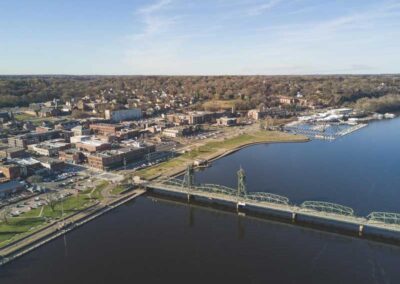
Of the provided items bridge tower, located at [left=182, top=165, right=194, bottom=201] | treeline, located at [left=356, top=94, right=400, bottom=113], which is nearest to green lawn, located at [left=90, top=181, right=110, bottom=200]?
bridge tower, located at [left=182, top=165, right=194, bottom=201]

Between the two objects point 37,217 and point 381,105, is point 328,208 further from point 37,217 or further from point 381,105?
point 381,105

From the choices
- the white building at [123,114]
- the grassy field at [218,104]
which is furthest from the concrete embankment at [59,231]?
the grassy field at [218,104]

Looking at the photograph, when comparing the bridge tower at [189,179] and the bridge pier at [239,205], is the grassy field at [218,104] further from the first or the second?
the bridge pier at [239,205]

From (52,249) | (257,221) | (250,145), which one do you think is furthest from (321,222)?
(250,145)

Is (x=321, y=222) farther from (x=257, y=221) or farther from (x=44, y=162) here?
(x=44, y=162)

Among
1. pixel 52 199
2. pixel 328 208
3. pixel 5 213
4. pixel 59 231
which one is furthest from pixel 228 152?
pixel 5 213

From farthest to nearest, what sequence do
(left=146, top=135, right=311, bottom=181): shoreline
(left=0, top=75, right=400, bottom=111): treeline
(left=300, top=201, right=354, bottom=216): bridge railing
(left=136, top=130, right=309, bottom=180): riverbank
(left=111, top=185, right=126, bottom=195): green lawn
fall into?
1. (left=0, top=75, right=400, bottom=111): treeline
2. (left=136, top=130, right=309, bottom=180): riverbank
3. (left=146, top=135, right=311, bottom=181): shoreline
4. (left=111, top=185, right=126, bottom=195): green lawn
5. (left=300, top=201, right=354, bottom=216): bridge railing

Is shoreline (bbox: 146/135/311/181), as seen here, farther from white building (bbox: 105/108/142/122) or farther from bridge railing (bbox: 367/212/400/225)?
white building (bbox: 105/108/142/122)
